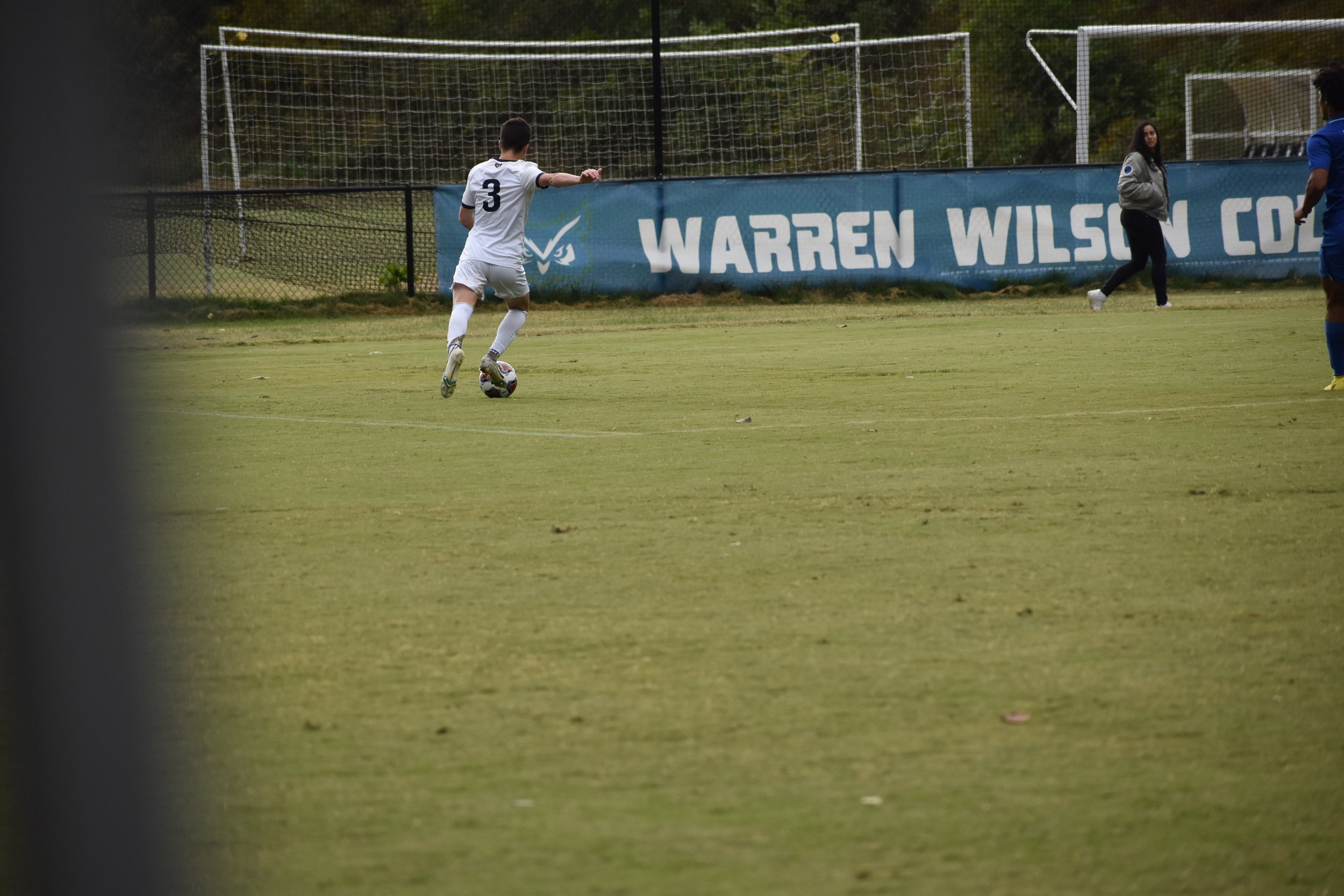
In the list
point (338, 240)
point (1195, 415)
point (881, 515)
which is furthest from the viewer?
point (338, 240)

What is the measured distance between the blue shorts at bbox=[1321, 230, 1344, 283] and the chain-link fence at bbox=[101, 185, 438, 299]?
41.4 feet

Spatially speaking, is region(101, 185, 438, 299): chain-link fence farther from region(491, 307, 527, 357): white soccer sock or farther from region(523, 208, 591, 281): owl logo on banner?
region(491, 307, 527, 357): white soccer sock

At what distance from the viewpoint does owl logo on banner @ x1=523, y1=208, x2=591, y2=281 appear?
20.5m

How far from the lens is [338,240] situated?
80.2 feet

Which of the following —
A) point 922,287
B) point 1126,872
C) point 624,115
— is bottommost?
point 1126,872

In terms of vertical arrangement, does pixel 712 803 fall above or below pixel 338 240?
below

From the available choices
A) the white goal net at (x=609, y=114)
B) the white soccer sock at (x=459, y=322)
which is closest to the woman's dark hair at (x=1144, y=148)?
the white goal net at (x=609, y=114)

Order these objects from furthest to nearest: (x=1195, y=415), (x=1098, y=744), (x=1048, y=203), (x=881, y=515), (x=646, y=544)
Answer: (x=1048, y=203) < (x=1195, y=415) < (x=881, y=515) < (x=646, y=544) < (x=1098, y=744)

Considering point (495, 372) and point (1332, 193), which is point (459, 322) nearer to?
point (495, 372)

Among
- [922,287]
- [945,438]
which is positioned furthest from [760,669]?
[922,287]

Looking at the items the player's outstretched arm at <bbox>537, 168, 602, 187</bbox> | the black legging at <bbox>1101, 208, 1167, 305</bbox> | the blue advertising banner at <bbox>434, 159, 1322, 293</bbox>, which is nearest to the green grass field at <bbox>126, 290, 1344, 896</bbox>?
the player's outstretched arm at <bbox>537, 168, 602, 187</bbox>

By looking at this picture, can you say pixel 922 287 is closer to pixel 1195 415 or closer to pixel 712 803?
pixel 1195 415

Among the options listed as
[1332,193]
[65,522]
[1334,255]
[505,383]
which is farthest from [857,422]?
[65,522]

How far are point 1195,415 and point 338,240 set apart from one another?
18.1 meters
